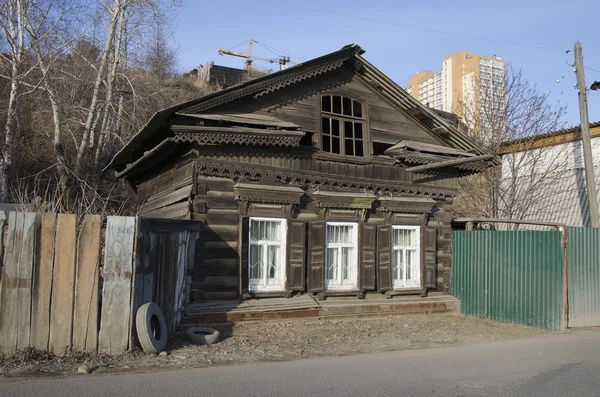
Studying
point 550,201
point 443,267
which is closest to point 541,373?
point 443,267

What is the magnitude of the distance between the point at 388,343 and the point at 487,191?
12.9m

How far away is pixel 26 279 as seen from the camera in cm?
700

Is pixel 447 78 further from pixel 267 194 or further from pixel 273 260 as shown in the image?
pixel 273 260

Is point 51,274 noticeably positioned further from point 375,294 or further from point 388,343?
point 375,294

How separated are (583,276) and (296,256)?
6907 millimetres

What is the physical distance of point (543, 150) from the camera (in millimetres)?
20766

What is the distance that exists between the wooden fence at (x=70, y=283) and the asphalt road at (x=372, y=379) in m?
1.05

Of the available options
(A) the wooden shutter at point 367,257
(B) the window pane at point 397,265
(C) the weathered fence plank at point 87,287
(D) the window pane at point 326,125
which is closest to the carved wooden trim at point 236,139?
(D) the window pane at point 326,125

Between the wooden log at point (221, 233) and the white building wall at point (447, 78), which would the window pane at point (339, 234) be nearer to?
the wooden log at point (221, 233)

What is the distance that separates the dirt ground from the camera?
6805mm

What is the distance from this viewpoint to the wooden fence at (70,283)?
694 centimetres

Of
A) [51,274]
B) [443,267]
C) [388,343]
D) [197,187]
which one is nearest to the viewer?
[51,274]

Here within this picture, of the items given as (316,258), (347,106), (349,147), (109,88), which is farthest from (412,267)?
(109,88)

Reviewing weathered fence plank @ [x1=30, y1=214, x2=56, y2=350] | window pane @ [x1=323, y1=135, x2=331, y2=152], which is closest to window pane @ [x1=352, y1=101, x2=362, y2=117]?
window pane @ [x1=323, y1=135, x2=331, y2=152]
